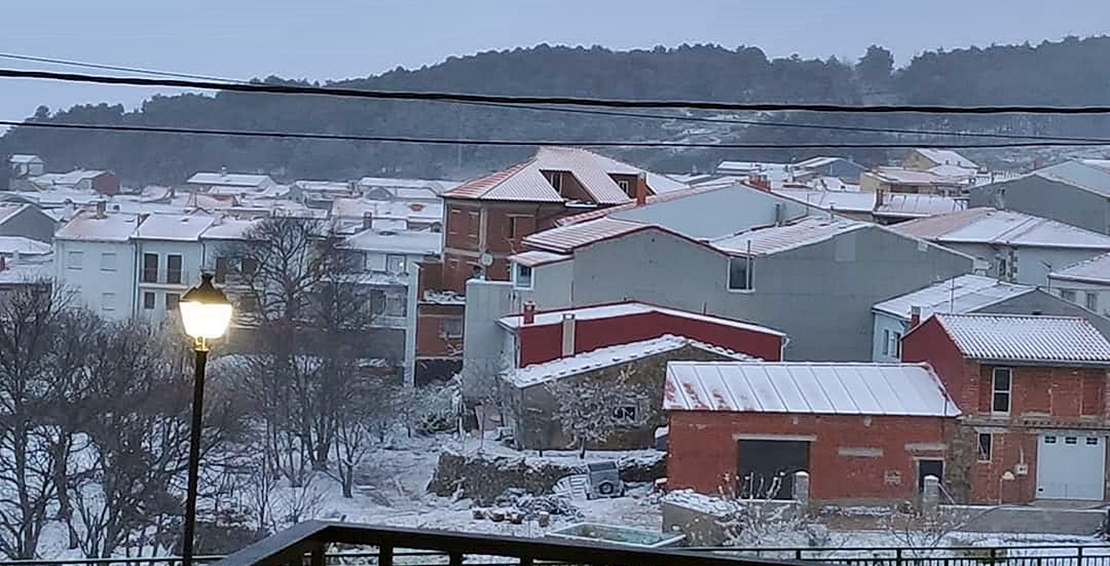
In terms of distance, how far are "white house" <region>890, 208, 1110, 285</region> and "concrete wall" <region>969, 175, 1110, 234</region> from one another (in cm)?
12

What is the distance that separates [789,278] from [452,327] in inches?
81.7

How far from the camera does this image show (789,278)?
8.91m

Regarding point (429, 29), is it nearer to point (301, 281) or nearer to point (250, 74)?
point (301, 281)

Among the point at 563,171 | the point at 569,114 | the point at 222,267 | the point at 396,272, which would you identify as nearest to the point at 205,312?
the point at 569,114

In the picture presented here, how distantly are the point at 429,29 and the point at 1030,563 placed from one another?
5.63 metres

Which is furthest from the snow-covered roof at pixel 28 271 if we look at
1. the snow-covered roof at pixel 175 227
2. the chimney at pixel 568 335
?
the chimney at pixel 568 335

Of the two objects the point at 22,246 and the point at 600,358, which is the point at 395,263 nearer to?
the point at 600,358

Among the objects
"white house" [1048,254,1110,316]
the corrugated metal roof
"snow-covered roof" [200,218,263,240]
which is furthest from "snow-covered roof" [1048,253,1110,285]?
"snow-covered roof" [200,218,263,240]

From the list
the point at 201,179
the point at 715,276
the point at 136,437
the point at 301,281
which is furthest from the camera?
the point at 715,276

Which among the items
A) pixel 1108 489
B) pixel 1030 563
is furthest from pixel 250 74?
pixel 1108 489

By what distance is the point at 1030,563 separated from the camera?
4.82m

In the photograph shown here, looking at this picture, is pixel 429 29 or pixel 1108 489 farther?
pixel 429 29

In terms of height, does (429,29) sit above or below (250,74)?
above

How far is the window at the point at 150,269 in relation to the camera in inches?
281
